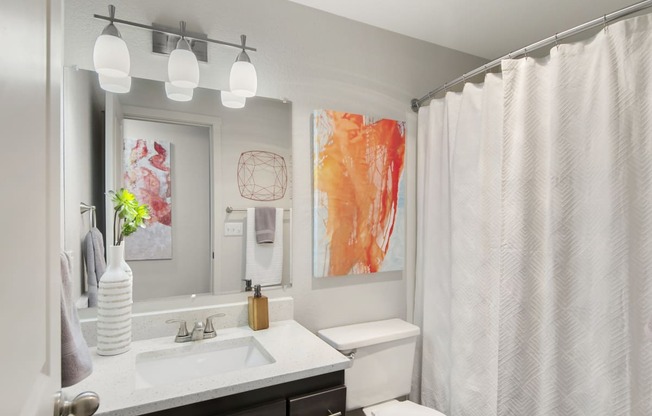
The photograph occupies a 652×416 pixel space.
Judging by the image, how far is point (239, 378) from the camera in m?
1.13

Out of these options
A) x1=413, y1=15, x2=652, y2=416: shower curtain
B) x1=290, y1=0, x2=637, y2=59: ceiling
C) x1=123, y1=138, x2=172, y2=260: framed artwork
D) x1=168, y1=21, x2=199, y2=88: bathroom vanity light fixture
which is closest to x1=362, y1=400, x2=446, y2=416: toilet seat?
x1=413, y1=15, x2=652, y2=416: shower curtain

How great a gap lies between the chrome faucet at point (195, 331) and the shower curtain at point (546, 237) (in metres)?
1.15

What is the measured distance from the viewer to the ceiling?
1742mm

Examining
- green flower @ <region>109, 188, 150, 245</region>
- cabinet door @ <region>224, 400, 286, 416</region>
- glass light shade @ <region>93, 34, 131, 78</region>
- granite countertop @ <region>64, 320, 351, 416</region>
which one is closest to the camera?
granite countertop @ <region>64, 320, 351, 416</region>

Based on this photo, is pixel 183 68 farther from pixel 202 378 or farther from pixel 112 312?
pixel 202 378

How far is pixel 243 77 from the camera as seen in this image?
152 centimetres

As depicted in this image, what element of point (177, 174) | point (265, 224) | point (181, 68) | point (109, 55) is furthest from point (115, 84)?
point (265, 224)

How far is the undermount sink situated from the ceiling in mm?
1612

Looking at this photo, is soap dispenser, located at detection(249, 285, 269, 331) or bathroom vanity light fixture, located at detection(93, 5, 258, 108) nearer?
bathroom vanity light fixture, located at detection(93, 5, 258, 108)

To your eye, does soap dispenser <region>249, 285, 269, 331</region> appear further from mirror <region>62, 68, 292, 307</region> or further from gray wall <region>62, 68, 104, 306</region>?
gray wall <region>62, 68, 104, 306</region>

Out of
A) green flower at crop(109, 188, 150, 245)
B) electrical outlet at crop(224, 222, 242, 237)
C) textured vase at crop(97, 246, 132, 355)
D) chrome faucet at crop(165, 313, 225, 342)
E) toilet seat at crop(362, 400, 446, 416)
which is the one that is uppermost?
green flower at crop(109, 188, 150, 245)

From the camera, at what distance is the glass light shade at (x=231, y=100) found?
158 cm

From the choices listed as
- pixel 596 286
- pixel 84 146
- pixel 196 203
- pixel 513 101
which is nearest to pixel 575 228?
pixel 596 286

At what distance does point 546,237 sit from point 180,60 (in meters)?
1.61
